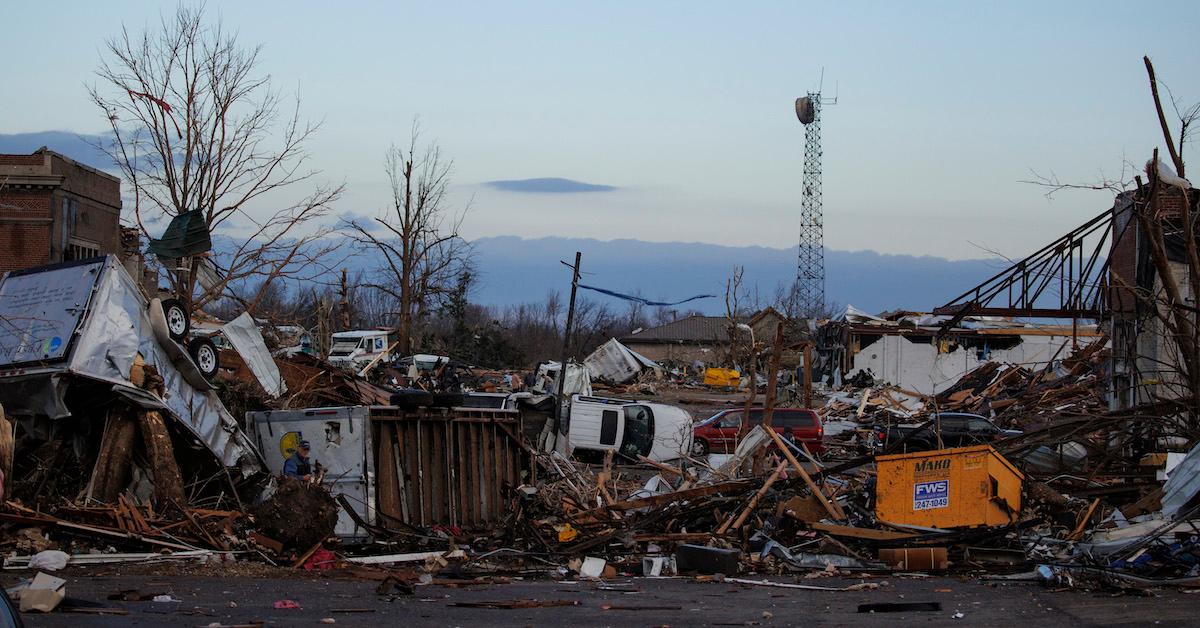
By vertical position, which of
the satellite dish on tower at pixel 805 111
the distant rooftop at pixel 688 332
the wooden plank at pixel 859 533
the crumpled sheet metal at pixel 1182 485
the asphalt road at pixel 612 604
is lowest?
the asphalt road at pixel 612 604

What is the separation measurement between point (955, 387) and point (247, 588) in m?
33.8

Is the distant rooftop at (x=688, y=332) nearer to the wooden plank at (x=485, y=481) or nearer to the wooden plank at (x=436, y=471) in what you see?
the wooden plank at (x=485, y=481)

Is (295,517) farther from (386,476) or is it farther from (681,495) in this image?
(681,495)

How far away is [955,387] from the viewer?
130 feet

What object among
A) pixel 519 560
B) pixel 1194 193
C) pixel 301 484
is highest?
pixel 1194 193

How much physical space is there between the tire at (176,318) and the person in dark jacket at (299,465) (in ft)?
6.86

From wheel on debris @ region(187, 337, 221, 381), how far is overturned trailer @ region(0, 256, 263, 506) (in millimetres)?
291

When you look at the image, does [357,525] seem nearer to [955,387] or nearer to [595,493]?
[595,493]

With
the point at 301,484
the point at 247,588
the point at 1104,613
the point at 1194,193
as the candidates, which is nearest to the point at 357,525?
the point at 301,484

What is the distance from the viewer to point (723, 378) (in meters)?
54.9

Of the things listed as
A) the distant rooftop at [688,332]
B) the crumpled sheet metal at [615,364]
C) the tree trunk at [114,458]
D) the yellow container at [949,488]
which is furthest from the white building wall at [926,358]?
the tree trunk at [114,458]

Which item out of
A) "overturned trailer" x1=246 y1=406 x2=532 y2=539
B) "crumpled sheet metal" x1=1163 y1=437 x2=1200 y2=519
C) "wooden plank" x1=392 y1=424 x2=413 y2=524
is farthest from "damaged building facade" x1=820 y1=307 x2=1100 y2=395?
"wooden plank" x1=392 y1=424 x2=413 y2=524

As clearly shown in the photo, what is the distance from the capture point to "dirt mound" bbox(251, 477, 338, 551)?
12047mm

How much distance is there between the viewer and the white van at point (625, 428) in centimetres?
2347
